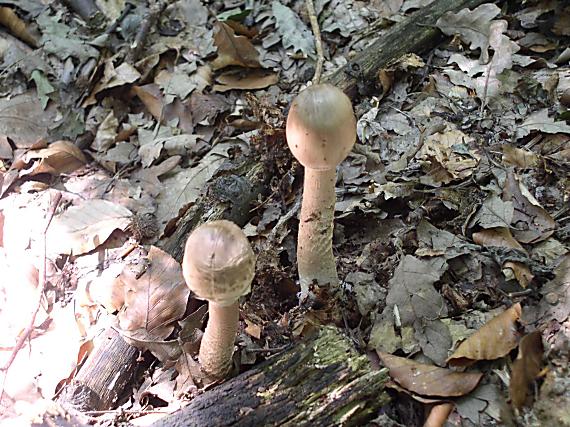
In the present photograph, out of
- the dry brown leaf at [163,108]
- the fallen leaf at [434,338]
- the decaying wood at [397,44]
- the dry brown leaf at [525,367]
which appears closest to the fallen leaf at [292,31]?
the decaying wood at [397,44]

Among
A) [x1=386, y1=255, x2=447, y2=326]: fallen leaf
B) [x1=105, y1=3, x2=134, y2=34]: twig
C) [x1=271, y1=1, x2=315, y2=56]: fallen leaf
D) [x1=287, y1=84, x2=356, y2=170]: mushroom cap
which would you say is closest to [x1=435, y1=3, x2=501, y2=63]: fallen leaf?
[x1=271, y1=1, x2=315, y2=56]: fallen leaf

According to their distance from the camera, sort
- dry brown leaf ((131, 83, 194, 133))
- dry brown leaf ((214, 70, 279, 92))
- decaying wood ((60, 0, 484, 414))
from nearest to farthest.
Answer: decaying wood ((60, 0, 484, 414)) → dry brown leaf ((131, 83, 194, 133)) → dry brown leaf ((214, 70, 279, 92))

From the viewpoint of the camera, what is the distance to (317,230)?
284 cm

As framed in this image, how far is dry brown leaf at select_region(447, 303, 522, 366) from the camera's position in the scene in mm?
2482

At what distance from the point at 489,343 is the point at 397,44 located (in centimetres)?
265

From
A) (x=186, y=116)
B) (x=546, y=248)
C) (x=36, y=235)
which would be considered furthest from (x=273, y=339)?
(x=186, y=116)

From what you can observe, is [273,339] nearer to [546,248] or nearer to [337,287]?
[337,287]

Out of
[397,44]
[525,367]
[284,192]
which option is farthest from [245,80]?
[525,367]

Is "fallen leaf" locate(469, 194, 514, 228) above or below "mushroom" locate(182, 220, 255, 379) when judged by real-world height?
below

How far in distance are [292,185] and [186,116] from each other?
131 cm

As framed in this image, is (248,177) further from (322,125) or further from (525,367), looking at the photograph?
(525,367)

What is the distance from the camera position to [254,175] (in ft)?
11.9

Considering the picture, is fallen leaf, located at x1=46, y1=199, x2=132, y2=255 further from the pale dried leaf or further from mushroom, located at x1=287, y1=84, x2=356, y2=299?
the pale dried leaf

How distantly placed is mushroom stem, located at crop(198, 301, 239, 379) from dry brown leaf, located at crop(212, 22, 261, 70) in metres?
2.72
